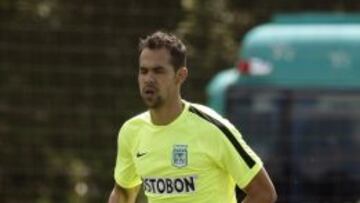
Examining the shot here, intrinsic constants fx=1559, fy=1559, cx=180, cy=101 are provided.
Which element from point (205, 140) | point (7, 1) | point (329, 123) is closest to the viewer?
point (205, 140)

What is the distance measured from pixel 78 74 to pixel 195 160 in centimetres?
845

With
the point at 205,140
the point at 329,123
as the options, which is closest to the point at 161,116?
the point at 205,140

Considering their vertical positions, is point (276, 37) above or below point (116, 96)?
above

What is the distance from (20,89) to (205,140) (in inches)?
337

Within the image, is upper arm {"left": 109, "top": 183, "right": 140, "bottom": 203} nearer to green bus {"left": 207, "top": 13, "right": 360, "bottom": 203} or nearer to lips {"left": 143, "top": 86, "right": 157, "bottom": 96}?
lips {"left": 143, "top": 86, "right": 157, "bottom": 96}

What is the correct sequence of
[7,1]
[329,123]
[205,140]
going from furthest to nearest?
[7,1] < [329,123] < [205,140]

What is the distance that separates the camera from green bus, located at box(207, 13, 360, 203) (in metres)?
11.0

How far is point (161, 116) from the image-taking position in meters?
6.52

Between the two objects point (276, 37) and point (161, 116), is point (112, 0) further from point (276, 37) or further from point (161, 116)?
point (161, 116)

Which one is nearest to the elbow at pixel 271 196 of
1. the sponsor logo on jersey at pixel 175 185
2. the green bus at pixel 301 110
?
the sponsor logo on jersey at pixel 175 185

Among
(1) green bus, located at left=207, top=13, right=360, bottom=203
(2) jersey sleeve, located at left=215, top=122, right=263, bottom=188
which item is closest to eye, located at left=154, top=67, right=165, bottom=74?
(2) jersey sleeve, located at left=215, top=122, right=263, bottom=188

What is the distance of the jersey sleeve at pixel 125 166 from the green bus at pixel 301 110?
4.19m

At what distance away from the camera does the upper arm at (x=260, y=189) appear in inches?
253

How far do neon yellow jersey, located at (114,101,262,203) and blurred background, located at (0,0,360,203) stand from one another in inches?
299
